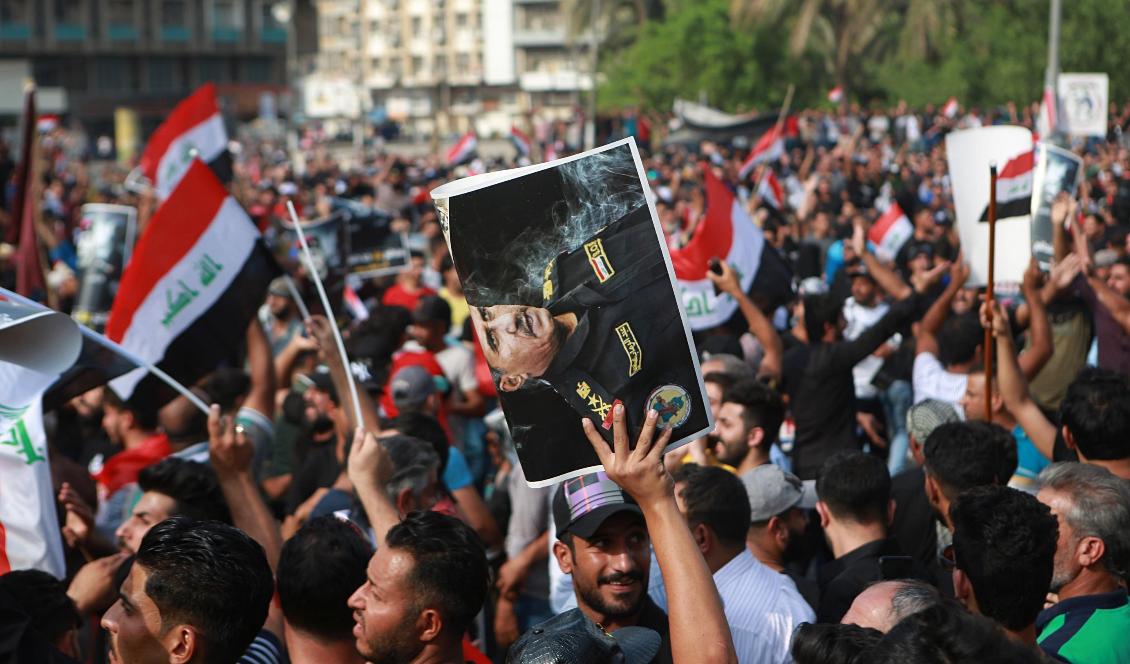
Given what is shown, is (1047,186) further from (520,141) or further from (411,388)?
(520,141)

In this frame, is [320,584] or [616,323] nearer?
[616,323]

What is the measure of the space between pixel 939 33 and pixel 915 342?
34.3 metres

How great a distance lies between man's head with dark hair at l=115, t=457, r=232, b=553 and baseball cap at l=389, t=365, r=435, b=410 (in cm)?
177

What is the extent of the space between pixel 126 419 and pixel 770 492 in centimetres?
299

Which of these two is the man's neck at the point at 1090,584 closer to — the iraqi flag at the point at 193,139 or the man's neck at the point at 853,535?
the man's neck at the point at 853,535

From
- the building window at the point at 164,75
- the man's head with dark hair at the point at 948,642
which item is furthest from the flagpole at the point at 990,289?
the building window at the point at 164,75

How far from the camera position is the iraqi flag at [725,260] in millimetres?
8391

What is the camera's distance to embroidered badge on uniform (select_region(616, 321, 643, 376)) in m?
3.10

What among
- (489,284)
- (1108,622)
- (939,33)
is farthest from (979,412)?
(939,33)

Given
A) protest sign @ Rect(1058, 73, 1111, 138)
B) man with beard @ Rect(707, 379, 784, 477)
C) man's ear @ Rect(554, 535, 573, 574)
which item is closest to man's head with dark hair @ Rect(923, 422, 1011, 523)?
man with beard @ Rect(707, 379, 784, 477)

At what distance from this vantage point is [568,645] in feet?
9.18

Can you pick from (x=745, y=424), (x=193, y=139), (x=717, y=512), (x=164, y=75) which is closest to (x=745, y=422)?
(x=745, y=424)

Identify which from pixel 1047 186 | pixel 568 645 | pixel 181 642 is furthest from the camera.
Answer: pixel 1047 186

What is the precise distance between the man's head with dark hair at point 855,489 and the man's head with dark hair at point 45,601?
93.1 inches
